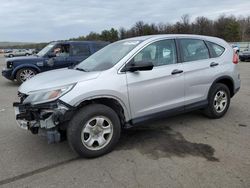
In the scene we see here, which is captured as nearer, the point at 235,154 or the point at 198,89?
the point at 235,154

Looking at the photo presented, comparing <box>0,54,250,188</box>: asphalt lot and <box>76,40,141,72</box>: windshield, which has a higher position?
<box>76,40,141,72</box>: windshield

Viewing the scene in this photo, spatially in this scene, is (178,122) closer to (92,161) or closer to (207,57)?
(207,57)

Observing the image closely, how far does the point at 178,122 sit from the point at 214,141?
1.10 m

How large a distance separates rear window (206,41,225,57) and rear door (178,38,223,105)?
0.08 metres

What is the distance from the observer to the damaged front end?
3.43 metres

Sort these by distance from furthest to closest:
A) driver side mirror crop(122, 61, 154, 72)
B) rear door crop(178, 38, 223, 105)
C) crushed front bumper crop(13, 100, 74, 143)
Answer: rear door crop(178, 38, 223, 105) < driver side mirror crop(122, 61, 154, 72) < crushed front bumper crop(13, 100, 74, 143)

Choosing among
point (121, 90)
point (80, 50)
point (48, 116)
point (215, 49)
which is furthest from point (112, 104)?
point (80, 50)

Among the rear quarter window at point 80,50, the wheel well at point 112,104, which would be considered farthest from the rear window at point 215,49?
the rear quarter window at point 80,50

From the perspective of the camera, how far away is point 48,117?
3.51m

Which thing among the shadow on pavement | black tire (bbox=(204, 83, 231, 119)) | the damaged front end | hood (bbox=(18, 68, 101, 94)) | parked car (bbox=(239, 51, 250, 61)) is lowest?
parked car (bbox=(239, 51, 250, 61))

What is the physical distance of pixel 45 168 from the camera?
11.5 feet

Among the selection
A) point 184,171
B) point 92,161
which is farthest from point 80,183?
point 184,171

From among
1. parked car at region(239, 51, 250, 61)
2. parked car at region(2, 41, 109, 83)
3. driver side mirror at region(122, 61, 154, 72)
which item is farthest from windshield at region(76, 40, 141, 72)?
parked car at region(239, 51, 250, 61)

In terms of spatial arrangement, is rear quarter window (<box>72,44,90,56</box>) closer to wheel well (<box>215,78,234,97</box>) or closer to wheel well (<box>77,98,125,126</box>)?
wheel well (<box>215,78,234,97</box>)
